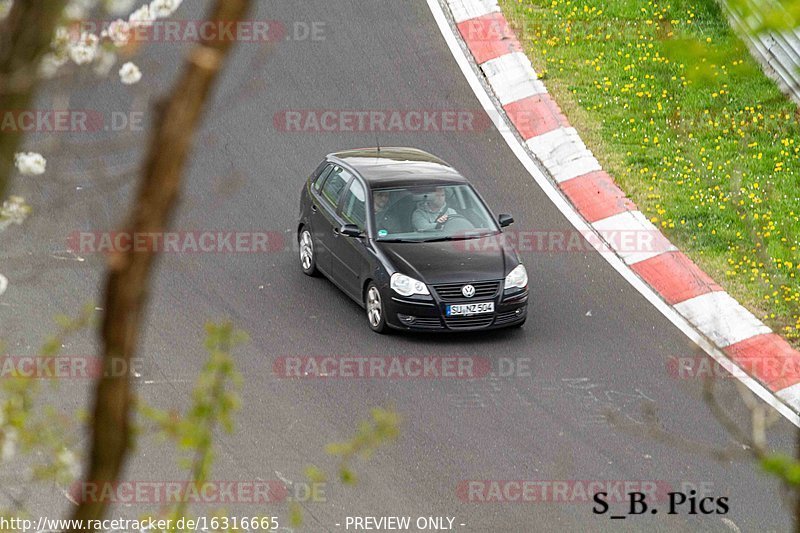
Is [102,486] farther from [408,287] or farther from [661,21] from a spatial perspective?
[661,21]

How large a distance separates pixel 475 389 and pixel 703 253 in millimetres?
3728

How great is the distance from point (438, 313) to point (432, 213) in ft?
4.13

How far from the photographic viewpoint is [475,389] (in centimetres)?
1115

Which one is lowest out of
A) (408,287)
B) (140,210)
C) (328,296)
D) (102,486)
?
(328,296)

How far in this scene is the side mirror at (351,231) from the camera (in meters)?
12.5

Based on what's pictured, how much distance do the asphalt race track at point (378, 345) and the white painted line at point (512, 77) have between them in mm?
403

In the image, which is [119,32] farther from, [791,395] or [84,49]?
[791,395]

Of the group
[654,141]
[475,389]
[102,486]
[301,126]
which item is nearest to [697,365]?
[475,389]

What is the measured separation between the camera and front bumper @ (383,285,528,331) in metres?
11.9

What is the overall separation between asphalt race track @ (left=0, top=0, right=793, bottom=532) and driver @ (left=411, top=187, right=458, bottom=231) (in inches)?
44.2

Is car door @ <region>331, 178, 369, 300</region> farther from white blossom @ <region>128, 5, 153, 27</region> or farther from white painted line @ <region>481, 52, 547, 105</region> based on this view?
white blossom @ <region>128, 5, 153, 27</region>

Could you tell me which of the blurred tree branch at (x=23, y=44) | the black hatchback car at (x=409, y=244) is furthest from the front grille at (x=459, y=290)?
the blurred tree branch at (x=23, y=44)

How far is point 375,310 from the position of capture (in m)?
12.3

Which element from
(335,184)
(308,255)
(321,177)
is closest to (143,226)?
(335,184)
